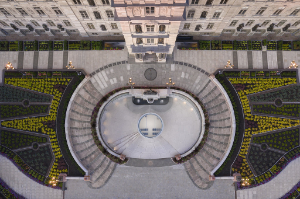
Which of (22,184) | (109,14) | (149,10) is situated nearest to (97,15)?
(109,14)

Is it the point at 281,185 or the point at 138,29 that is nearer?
the point at 138,29

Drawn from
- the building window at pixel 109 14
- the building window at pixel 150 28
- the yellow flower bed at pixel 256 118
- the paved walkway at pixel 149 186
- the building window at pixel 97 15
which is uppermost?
the building window at pixel 97 15

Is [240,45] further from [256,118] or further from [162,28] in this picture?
[162,28]

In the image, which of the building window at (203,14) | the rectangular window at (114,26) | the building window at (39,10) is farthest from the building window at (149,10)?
the building window at (39,10)

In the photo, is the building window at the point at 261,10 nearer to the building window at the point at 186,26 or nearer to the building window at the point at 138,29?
the building window at the point at 186,26

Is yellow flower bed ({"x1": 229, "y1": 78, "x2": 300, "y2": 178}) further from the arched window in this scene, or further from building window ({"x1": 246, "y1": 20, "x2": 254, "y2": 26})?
the arched window

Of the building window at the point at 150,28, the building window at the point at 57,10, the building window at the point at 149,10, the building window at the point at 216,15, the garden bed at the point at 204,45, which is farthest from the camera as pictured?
the garden bed at the point at 204,45
